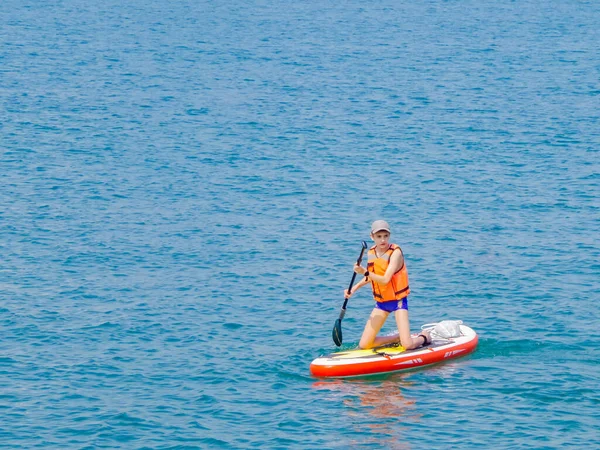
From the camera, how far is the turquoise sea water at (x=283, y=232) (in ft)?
75.4

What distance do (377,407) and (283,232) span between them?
14249 mm

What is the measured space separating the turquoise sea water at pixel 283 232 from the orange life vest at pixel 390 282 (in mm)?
1940

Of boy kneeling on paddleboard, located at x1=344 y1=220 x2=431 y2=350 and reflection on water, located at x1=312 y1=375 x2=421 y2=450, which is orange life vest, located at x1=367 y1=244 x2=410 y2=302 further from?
reflection on water, located at x1=312 y1=375 x2=421 y2=450

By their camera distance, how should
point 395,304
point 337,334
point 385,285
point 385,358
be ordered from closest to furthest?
point 385,285
point 395,304
point 385,358
point 337,334

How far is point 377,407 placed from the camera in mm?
22875

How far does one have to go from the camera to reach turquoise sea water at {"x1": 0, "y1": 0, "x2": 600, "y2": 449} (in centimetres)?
2297

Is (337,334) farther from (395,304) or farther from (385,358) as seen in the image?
(395,304)

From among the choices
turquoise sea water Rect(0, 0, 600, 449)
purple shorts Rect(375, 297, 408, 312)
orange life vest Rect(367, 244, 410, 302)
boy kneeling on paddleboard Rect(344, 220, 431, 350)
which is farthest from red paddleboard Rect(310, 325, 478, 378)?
orange life vest Rect(367, 244, 410, 302)

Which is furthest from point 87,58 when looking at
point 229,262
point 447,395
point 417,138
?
point 447,395

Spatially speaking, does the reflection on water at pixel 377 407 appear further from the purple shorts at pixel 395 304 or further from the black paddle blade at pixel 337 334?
the purple shorts at pixel 395 304

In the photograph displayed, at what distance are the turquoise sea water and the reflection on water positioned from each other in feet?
0.20

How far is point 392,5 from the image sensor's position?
93.2 m

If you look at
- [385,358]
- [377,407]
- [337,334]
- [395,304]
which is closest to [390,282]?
[395,304]

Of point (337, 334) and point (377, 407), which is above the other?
point (337, 334)
